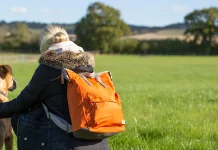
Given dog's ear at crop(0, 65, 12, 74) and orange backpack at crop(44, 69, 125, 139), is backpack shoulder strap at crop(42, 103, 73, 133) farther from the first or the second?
dog's ear at crop(0, 65, 12, 74)

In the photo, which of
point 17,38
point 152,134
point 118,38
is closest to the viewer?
point 152,134

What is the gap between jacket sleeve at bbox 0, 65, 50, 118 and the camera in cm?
357

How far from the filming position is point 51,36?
12.9 feet

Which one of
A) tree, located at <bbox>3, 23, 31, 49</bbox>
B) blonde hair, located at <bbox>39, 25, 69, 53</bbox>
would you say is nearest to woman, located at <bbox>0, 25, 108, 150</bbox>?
blonde hair, located at <bbox>39, 25, 69, 53</bbox>

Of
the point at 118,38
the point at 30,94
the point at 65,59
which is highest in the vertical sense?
the point at 65,59

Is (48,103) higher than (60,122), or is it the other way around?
(48,103)

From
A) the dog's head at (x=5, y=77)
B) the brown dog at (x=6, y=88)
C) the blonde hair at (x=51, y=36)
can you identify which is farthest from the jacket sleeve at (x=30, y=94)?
the dog's head at (x=5, y=77)

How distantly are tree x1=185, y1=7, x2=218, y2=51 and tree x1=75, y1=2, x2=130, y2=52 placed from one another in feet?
55.5

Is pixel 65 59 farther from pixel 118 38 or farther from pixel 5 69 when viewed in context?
pixel 118 38

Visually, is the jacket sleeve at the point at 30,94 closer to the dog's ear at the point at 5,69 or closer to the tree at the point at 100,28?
the dog's ear at the point at 5,69

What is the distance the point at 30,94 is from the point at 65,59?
46 centimetres

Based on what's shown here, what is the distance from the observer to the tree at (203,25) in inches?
3740

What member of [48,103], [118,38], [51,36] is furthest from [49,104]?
[118,38]

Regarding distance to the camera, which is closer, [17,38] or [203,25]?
[203,25]
